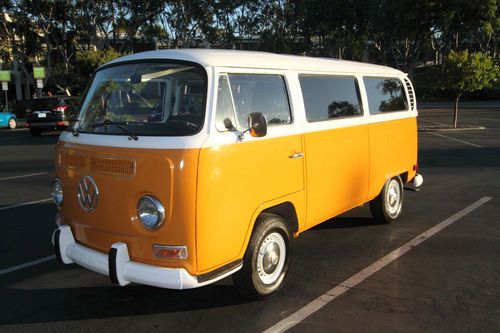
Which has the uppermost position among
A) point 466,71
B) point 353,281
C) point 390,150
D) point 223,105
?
point 466,71

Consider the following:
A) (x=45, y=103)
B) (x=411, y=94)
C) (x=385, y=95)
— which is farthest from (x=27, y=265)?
(x=45, y=103)

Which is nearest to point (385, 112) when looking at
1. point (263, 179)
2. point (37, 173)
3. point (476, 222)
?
point (476, 222)

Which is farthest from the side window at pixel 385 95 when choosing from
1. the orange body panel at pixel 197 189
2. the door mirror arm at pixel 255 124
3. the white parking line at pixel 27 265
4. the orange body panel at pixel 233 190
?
the white parking line at pixel 27 265

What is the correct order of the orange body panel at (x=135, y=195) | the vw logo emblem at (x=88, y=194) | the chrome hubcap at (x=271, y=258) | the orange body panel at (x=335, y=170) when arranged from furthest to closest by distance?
1. the orange body panel at (x=335, y=170)
2. the chrome hubcap at (x=271, y=258)
3. the vw logo emblem at (x=88, y=194)
4. the orange body panel at (x=135, y=195)

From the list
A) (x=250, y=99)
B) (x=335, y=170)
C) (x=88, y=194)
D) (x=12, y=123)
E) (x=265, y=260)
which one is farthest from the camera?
(x=12, y=123)

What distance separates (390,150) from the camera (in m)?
6.24

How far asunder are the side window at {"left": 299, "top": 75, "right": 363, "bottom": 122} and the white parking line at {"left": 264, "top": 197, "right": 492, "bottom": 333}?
1583 millimetres

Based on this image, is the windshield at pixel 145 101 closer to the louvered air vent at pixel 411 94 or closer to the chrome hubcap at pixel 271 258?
the chrome hubcap at pixel 271 258

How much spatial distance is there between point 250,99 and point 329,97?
1.28 meters

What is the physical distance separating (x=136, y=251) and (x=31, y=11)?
35.4 metres

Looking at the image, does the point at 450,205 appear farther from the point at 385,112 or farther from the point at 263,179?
the point at 263,179

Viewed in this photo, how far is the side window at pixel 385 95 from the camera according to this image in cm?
590

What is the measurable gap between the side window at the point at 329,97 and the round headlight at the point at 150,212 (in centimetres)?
184

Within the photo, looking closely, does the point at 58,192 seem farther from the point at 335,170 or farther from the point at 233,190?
the point at 335,170
